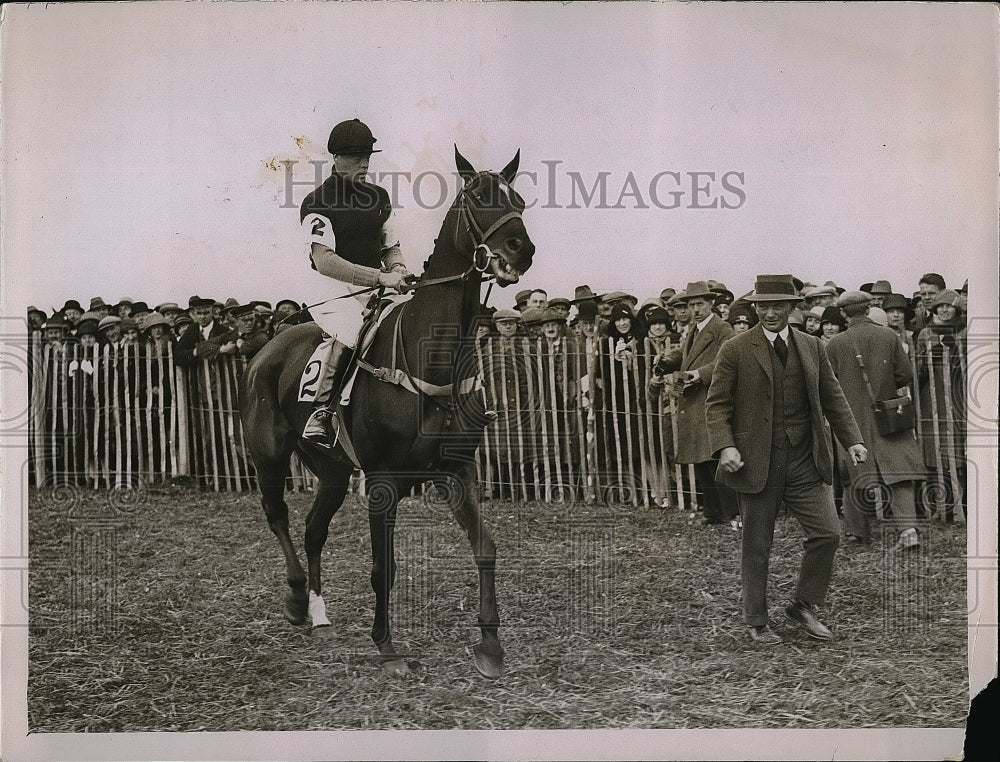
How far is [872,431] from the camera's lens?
207 inches

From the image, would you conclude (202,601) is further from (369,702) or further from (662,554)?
(662,554)

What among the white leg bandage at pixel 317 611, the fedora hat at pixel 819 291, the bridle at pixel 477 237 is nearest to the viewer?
the bridle at pixel 477 237

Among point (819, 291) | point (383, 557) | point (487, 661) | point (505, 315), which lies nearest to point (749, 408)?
point (819, 291)

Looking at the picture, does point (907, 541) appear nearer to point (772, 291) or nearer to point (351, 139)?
point (772, 291)

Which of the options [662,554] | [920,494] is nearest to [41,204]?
[662,554]

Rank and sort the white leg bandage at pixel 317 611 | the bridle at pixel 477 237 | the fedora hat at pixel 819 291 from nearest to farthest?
the bridle at pixel 477 237
the white leg bandage at pixel 317 611
the fedora hat at pixel 819 291

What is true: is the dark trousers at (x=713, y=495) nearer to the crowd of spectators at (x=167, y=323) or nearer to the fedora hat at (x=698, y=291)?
the fedora hat at (x=698, y=291)

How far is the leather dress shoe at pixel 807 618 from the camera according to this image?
5203 mm

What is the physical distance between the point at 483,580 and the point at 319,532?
94 centimetres

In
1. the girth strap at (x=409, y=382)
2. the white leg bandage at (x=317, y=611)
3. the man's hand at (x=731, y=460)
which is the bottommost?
the white leg bandage at (x=317, y=611)

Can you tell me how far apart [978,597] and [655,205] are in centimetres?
289

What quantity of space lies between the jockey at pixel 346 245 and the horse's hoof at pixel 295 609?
0.86 meters

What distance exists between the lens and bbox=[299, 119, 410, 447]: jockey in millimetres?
5102

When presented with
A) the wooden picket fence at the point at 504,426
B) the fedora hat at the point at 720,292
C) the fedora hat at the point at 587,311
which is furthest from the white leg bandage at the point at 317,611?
the fedora hat at the point at 720,292
